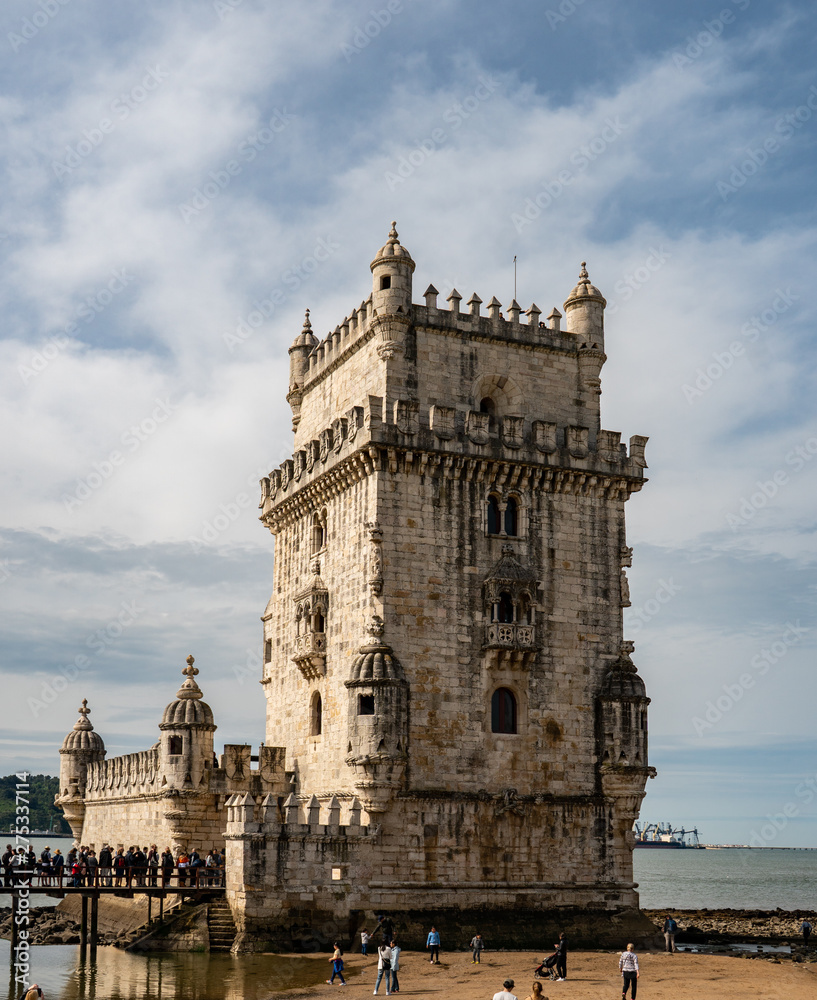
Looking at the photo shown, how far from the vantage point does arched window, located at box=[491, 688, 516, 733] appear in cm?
4188

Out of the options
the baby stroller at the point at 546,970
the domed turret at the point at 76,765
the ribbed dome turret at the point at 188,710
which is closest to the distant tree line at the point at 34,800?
the domed turret at the point at 76,765

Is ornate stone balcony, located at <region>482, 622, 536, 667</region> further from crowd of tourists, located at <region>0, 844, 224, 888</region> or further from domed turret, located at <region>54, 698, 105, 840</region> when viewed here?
domed turret, located at <region>54, 698, 105, 840</region>

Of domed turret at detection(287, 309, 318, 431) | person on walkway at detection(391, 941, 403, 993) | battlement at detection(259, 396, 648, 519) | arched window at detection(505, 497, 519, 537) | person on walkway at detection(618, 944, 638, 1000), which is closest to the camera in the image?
person on walkway at detection(618, 944, 638, 1000)

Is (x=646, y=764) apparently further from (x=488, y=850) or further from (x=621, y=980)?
(x=621, y=980)

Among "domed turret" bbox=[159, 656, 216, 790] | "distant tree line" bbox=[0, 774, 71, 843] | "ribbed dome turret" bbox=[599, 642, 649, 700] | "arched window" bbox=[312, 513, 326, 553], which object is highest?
"arched window" bbox=[312, 513, 326, 553]

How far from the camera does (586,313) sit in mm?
47094

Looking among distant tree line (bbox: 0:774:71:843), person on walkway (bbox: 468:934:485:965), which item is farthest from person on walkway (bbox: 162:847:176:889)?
distant tree line (bbox: 0:774:71:843)

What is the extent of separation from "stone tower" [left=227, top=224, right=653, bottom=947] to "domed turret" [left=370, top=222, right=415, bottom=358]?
8cm

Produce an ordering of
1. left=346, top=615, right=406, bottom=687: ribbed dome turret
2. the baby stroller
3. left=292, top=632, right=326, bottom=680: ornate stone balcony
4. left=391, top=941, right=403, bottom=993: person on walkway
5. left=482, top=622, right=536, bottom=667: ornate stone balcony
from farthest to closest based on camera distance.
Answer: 1. left=292, top=632, right=326, bottom=680: ornate stone balcony
2. left=482, top=622, right=536, bottom=667: ornate stone balcony
3. left=346, top=615, right=406, bottom=687: ribbed dome turret
4. the baby stroller
5. left=391, top=941, right=403, bottom=993: person on walkway

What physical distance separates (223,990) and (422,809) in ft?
29.8

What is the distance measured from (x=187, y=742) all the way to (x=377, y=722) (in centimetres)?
1002

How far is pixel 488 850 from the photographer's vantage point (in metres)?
40.6

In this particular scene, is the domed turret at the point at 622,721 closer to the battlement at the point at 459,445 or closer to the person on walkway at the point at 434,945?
the battlement at the point at 459,445

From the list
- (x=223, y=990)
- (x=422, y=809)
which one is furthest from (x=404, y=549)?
(x=223, y=990)
